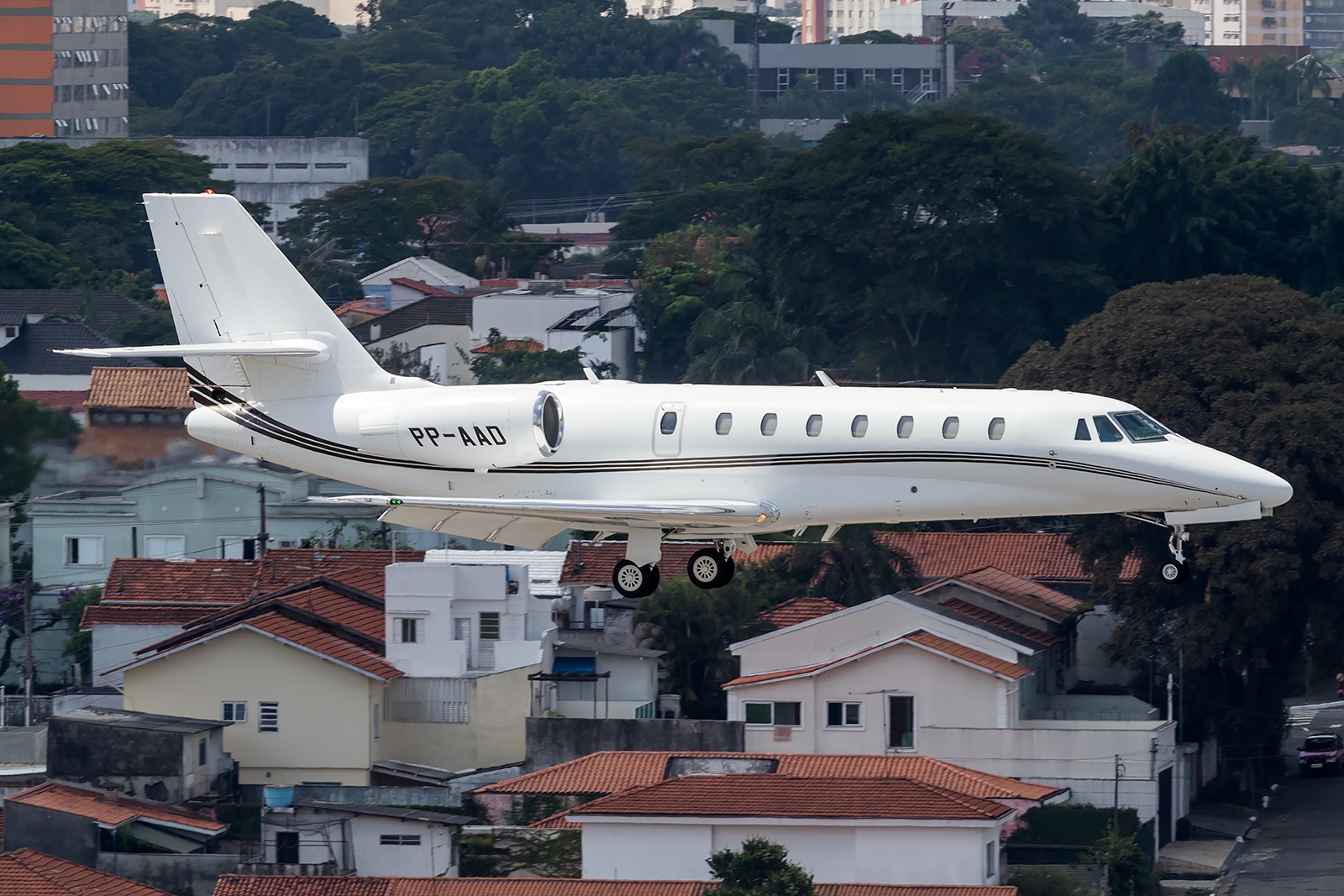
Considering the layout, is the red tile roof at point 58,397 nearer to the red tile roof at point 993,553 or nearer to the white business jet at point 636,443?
the red tile roof at point 993,553

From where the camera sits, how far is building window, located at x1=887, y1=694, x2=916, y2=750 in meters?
56.3

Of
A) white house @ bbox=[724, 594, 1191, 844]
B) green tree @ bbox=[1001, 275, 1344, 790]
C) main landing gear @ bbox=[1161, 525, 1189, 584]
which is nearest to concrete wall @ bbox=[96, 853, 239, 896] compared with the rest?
white house @ bbox=[724, 594, 1191, 844]

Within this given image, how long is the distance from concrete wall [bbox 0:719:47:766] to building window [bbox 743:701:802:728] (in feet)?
60.8

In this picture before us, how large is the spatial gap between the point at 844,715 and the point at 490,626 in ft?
32.3

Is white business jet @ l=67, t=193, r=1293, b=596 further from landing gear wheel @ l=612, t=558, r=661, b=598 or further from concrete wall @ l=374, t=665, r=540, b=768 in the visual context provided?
concrete wall @ l=374, t=665, r=540, b=768

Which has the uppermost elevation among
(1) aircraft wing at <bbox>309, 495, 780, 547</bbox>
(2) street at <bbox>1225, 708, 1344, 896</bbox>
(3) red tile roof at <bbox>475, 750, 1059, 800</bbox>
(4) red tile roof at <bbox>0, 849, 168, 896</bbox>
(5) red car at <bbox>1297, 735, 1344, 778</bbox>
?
(1) aircraft wing at <bbox>309, 495, 780, 547</bbox>

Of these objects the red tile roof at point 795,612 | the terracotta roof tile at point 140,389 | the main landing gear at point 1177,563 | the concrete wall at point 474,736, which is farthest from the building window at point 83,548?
the main landing gear at point 1177,563

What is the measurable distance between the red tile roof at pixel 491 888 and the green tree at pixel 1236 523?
17.6 m

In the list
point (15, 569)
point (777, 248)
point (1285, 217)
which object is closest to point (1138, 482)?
point (15, 569)

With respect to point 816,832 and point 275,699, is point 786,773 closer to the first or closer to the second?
point 816,832

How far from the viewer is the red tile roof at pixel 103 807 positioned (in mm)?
51438

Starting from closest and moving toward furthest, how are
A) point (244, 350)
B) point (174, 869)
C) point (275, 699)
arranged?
point (244, 350), point (174, 869), point (275, 699)

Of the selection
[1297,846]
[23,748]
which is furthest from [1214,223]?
[23,748]

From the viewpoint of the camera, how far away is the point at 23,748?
57.8 metres
